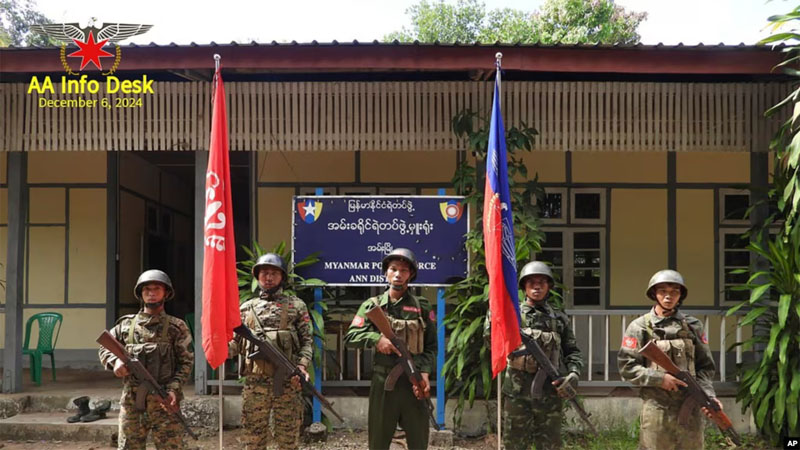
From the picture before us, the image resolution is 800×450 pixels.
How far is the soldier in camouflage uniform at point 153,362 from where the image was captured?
4730 mm

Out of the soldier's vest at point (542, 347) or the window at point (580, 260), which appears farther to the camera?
the window at point (580, 260)

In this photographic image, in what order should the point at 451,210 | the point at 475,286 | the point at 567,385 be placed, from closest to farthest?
the point at 567,385, the point at 475,286, the point at 451,210

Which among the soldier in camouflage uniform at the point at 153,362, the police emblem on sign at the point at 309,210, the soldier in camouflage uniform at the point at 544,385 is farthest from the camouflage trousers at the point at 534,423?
the police emblem on sign at the point at 309,210

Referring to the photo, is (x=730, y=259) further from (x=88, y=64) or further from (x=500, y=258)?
(x=88, y=64)

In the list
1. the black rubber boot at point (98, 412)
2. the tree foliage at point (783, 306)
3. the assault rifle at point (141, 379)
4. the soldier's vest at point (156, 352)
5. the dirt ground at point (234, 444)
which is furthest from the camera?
the black rubber boot at point (98, 412)

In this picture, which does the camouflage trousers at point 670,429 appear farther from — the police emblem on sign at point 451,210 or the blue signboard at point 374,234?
the police emblem on sign at point 451,210

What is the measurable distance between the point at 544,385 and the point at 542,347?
0.26 metres

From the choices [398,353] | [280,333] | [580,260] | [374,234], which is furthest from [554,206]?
[398,353]

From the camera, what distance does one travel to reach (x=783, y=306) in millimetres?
5969

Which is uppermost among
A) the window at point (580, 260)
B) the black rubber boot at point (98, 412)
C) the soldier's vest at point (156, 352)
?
the window at point (580, 260)

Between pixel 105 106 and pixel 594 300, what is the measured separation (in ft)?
20.9

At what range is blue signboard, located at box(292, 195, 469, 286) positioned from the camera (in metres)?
6.61

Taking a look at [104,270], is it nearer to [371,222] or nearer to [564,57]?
[371,222]

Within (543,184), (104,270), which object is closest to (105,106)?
(104,270)
